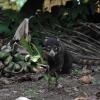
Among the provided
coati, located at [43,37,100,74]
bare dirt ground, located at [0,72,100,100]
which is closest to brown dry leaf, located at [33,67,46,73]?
coati, located at [43,37,100,74]

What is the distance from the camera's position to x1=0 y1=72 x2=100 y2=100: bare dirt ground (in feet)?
15.7

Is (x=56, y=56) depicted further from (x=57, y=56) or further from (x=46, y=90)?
(x=46, y=90)

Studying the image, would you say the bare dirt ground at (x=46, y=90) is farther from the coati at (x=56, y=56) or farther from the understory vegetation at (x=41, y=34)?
the coati at (x=56, y=56)

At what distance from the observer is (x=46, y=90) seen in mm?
4996

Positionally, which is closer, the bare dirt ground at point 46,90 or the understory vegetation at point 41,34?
the bare dirt ground at point 46,90

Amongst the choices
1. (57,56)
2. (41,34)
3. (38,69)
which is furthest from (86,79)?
(41,34)

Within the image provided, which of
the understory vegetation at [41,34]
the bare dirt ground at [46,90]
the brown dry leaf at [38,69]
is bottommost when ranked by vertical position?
the bare dirt ground at [46,90]

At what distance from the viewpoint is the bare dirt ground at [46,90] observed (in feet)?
15.7

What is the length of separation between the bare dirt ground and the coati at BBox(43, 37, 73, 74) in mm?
234

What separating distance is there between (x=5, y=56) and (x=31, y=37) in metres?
1.07

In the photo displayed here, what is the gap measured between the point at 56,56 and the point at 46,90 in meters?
0.40

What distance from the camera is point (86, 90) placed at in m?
4.98

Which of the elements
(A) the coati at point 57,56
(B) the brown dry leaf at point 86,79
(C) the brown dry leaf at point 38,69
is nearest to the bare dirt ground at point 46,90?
(B) the brown dry leaf at point 86,79

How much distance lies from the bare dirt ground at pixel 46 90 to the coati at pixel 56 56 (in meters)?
0.23
